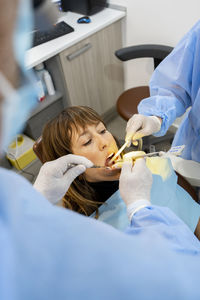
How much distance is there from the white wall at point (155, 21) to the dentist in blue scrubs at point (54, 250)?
5.77 feet

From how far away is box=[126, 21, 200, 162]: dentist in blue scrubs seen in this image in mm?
1161

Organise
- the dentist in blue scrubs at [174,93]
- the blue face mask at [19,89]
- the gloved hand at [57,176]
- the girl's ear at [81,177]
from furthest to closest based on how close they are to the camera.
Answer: the girl's ear at [81,177], the dentist in blue scrubs at [174,93], the gloved hand at [57,176], the blue face mask at [19,89]

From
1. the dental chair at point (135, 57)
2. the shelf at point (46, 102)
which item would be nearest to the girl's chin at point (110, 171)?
the dental chair at point (135, 57)

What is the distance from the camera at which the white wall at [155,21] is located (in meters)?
1.81

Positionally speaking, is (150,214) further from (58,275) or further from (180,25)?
(180,25)

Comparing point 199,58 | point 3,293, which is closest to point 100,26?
point 199,58

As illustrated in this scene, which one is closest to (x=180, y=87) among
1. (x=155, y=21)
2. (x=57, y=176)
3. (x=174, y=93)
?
(x=174, y=93)

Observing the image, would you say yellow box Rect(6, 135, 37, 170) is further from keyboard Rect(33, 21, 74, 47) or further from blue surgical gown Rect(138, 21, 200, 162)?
blue surgical gown Rect(138, 21, 200, 162)

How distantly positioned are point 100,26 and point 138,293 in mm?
2028

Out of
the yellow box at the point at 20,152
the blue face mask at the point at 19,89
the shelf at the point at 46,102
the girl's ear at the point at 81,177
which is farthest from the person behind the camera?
the yellow box at the point at 20,152

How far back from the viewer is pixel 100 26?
6.72ft

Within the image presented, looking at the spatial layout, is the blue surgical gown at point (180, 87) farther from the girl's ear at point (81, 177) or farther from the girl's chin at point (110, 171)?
the girl's ear at point (81, 177)

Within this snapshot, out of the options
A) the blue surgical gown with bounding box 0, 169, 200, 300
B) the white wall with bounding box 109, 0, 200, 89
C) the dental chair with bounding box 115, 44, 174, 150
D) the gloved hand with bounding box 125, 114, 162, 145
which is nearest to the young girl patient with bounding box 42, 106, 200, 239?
the gloved hand with bounding box 125, 114, 162, 145

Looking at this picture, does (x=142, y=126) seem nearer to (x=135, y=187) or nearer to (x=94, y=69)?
(x=135, y=187)
